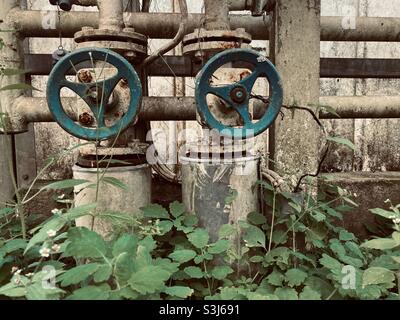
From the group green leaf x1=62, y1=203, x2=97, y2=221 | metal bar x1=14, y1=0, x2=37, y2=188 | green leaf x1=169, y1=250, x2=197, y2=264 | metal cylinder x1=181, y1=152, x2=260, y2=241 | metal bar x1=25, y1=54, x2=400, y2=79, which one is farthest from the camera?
metal bar x1=14, y1=0, x2=37, y2=188

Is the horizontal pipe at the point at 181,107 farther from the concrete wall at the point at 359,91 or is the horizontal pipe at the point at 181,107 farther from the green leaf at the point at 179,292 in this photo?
the green leaf at the point at 179,292

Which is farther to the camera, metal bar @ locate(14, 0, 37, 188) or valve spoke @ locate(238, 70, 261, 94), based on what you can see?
metal bar @ locate(14, 0, 37, 188)

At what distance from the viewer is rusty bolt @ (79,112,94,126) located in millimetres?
988

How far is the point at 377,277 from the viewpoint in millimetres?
757

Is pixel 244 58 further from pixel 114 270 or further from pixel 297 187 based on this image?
pixel 114 270

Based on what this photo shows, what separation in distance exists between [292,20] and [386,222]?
0.84 metres

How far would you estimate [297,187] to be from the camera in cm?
108

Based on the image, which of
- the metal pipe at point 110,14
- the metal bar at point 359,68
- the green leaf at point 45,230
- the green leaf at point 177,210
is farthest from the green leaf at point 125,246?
the metal bar at point 359,68

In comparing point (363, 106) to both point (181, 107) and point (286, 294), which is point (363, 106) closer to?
point (181, 107)

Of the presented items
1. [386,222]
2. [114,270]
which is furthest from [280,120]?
[114,270]

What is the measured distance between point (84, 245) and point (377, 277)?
24.1 inches

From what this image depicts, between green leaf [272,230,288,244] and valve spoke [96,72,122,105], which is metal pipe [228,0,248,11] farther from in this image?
green leaf [272,230,288,244]

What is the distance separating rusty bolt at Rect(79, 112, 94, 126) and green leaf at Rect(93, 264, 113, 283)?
479mm

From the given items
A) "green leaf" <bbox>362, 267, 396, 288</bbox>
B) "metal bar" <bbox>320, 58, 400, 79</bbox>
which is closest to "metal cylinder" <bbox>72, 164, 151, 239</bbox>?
"green leaf" <bbox>362, 267, 396, 288</bbox>
